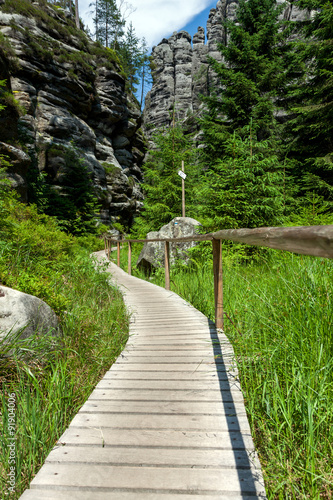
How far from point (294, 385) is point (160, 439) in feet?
2.81

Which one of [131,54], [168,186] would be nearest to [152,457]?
[168,186]

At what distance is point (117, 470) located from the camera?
1376 millimetres

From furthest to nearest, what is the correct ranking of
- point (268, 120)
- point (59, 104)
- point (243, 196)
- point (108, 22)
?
point (108, 22) → point (59, 104) → point (268, 120) → point (243, 196)

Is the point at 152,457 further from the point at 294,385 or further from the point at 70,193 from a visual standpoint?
the point at 70,193

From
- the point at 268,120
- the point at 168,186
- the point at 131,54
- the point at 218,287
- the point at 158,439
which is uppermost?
the point at 131,54

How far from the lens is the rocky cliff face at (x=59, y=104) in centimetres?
1622

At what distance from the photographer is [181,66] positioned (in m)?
47.6

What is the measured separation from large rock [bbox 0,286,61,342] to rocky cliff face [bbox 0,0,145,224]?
1100cm

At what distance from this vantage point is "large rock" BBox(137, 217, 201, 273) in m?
8.87

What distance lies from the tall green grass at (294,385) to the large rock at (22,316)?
193cm

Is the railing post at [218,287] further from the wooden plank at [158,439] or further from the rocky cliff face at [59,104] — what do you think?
the rocky cliff face at [59,104]

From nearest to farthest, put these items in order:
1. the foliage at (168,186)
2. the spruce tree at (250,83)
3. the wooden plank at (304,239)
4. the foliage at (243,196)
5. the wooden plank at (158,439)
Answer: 1. the wooden plank at (304,239)
2. the wooden plank at (158,439)
3. the foliage at (243,196)
4. the spruce tree at (250,83)
5. the foliage at (168,186)

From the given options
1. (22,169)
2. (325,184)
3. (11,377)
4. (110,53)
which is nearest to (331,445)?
(11,377)

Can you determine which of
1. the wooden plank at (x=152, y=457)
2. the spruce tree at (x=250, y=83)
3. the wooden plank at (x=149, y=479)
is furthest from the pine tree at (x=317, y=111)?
the wooden plank at (x=149, y=479)
